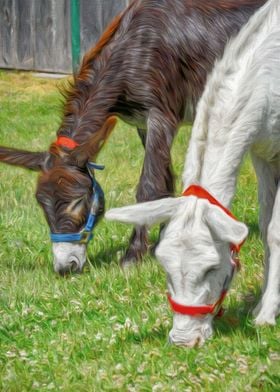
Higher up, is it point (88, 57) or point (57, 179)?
point (88, 57)

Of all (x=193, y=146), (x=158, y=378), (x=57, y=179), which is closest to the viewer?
(x=158, y=378)

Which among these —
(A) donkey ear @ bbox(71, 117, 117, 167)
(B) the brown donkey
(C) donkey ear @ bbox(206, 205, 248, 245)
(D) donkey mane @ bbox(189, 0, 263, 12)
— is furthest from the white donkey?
(D) donkey mane @ bbox(189, 0, 263, 12)

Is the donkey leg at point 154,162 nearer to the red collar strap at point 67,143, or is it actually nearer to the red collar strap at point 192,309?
the red collar strap at point 67,143

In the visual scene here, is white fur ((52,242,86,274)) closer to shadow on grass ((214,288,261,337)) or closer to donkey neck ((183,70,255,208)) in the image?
shadow on grass ((214,288,261,337))

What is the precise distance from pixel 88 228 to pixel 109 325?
4.81 feet

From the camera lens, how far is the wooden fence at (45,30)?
16.1 meters

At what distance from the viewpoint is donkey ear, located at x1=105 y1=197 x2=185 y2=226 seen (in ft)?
18.4

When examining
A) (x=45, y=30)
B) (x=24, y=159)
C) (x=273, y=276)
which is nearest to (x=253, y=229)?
(x=24, y=159)

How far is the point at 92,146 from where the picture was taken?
756 cm

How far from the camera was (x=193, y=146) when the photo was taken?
19.6 ft

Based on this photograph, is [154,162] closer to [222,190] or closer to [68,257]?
[68,257]

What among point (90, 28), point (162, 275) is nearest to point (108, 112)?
point (162, 275)

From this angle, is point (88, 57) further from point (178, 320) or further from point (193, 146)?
point (178, 320)

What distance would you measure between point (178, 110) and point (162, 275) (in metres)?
1.42
